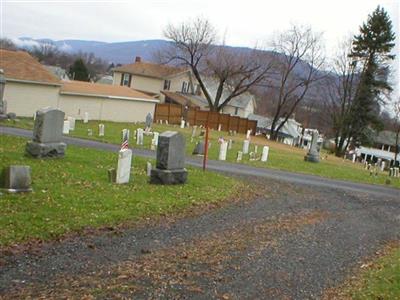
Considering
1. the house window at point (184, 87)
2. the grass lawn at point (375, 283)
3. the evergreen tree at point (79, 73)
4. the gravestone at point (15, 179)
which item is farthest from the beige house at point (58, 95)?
the grass lawn at point (375, 283)

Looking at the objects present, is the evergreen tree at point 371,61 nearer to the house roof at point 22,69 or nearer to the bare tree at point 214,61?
the bare tree at point 214,61

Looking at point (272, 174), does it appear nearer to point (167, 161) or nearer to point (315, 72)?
point (167, 161)

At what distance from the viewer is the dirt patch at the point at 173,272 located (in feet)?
21.0

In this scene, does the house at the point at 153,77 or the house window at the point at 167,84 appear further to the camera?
the house window at the point at 167,84

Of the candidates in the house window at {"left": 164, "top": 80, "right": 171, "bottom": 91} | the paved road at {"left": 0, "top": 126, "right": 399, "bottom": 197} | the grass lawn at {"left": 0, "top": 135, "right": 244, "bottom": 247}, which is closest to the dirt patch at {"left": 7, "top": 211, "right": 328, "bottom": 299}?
the grass lawn at {"left": 0, "top": 135, "right": 244, "bottom": 247}

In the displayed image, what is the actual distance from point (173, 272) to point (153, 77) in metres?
56.0

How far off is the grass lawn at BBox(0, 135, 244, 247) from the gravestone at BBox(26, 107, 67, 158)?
0.35 m

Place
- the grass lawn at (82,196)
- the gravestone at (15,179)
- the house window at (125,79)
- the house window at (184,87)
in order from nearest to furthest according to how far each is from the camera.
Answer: the grass lawn at (82,196) → the gravestone at (15,179) → the house window at (125,79) → the house window at (184,87)

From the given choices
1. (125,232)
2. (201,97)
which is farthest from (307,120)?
(125,232)

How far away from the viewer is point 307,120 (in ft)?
348

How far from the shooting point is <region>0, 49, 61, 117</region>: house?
1389 inches

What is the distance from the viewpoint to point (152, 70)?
63.3 metres

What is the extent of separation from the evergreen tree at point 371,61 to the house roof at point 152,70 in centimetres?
2256

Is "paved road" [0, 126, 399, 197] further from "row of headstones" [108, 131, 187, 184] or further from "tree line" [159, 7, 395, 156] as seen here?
"tree line" [159, 7, 395, 156]
